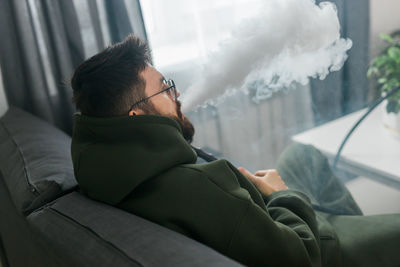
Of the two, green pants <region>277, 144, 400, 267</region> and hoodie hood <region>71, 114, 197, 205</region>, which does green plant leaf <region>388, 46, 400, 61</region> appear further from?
hoodie hood <region>71, 114, 197, 205</region>

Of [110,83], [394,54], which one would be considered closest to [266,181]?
[110,83]

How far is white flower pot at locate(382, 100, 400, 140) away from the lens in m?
1.67

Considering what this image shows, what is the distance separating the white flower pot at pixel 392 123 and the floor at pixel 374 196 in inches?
9.8

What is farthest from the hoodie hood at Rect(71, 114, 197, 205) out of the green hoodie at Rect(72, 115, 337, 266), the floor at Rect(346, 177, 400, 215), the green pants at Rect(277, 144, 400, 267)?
the floor at Rect(346, 177, 400, 215)

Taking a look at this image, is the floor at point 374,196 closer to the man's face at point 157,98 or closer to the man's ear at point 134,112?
the man's face at point 157,98

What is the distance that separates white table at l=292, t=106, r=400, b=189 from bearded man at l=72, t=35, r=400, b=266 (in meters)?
0.44

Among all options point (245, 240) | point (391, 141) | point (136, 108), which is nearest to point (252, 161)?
point (391, 141)

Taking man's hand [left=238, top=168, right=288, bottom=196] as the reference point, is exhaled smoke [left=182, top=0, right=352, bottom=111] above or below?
above

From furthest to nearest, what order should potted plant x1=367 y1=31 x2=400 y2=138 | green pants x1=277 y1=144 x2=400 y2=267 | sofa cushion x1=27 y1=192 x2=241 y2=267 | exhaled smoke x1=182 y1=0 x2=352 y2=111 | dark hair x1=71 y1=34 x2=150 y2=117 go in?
potted plant x1=367 y1=31 x2=400 y2=138 → exhaled smoke x1=182 y1=0 x2=352 y2=111 → green pants x1=277 y1=144 x2=400 y2=267 → dark hair x1=71 y1=34 x2=150 y2=117 → sofa cushion x1=27 y1=192 x2=241 y2=267

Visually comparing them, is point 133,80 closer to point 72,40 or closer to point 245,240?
point 245,240

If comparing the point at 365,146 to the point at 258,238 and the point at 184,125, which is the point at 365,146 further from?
the point at 258,238

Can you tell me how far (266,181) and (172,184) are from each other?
447 millimetres

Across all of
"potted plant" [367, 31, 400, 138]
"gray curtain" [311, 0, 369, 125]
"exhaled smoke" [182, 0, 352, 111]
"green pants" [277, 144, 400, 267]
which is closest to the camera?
"green pants" [277, 144, 400, 267]

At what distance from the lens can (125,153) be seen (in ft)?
2.75
